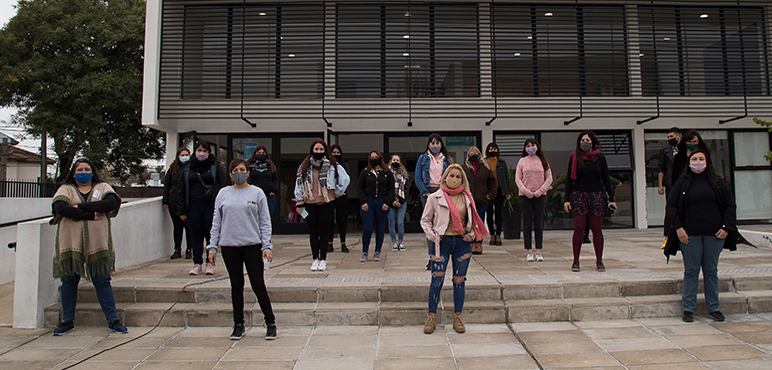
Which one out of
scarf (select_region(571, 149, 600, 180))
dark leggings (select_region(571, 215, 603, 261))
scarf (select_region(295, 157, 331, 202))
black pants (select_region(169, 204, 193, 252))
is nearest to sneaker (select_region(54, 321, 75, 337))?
black pants (select_region(169, 204, 193, 252))

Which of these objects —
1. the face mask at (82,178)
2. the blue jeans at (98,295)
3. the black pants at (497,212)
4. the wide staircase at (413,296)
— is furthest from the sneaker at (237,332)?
the black pants at (497,212)

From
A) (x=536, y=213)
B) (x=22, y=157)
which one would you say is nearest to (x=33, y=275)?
(x=536, y=213)

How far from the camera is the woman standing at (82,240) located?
4.47m

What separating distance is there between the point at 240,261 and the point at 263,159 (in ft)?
11.9

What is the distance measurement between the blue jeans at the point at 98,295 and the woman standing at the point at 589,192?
5.25 m

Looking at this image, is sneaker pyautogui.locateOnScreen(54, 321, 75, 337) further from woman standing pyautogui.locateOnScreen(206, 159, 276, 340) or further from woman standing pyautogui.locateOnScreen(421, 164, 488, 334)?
woman standing pyautogui.locateOnScreen(421, 164, 488, 334)

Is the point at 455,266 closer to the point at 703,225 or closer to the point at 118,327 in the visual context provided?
the point at 703,225

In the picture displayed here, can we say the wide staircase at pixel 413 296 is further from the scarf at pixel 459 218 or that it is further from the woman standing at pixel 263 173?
the woman standing at pixel 263 173

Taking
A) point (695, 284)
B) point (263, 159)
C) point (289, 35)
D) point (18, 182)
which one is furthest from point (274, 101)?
point (695, 284)

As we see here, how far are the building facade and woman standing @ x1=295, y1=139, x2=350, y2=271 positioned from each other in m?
4.73

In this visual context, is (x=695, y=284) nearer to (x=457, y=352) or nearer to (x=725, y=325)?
(x=725, y=325)

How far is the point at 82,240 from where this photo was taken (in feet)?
14.9

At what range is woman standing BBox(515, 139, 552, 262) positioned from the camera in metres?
6.46

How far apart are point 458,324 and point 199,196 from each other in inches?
152
